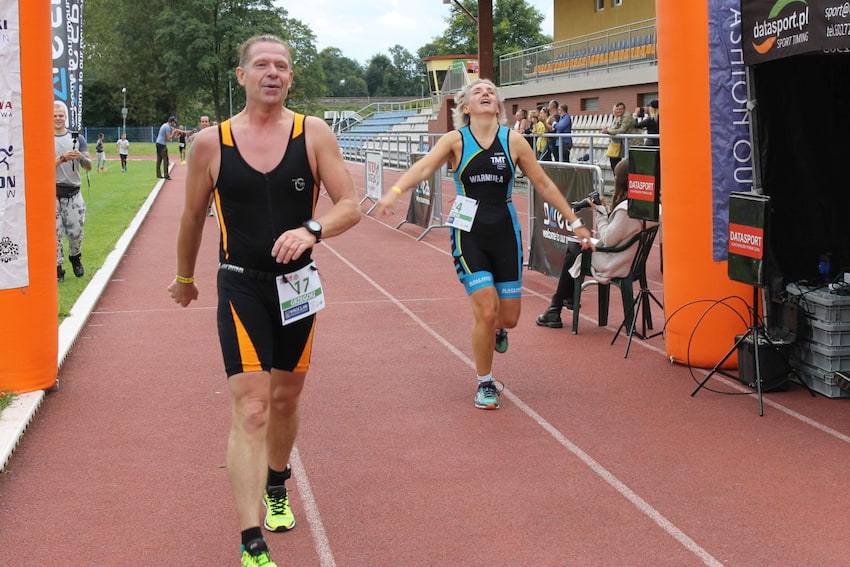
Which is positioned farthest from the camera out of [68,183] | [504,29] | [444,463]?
[504,29]

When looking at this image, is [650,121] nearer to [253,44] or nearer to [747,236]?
[747,236]

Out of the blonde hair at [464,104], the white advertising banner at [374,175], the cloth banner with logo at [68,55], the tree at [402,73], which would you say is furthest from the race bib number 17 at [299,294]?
the tree at [402,73]

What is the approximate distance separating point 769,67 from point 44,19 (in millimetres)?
4917

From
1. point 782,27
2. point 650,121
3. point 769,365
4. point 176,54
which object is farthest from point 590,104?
point 176,54

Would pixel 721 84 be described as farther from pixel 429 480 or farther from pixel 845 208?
pixel 429 480

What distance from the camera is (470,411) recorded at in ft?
21.9

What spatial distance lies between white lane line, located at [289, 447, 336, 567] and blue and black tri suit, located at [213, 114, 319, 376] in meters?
0.85

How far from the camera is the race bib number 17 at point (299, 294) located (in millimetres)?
4176

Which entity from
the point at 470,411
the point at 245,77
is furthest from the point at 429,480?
the point at 245,77

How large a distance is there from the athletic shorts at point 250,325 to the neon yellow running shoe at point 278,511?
27.4 inches

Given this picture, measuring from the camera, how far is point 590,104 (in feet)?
110

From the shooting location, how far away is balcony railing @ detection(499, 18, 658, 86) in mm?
28812

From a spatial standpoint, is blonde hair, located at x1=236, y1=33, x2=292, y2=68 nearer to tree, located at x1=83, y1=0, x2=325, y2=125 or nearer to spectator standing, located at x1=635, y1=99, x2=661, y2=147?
spectator standing, located at x1=635, y1=99, x2=661, y2=147

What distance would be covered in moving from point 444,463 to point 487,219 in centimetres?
182
